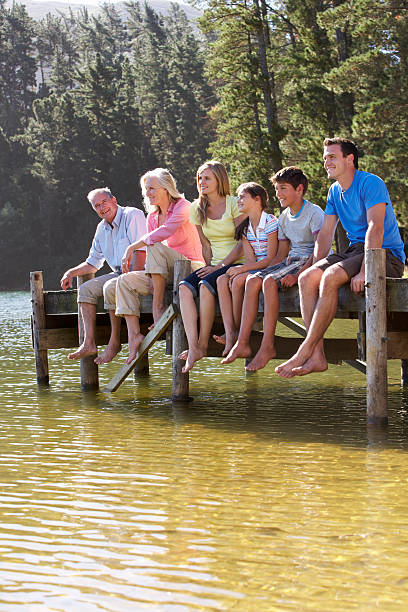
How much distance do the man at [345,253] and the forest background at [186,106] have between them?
16.2 meters

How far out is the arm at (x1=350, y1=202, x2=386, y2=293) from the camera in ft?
21.5

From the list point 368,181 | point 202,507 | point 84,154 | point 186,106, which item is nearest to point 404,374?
point 368,181

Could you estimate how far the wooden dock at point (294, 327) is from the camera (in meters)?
6.58

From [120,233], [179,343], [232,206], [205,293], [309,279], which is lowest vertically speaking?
[179,343]

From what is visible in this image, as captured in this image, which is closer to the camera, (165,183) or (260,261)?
(260,261)

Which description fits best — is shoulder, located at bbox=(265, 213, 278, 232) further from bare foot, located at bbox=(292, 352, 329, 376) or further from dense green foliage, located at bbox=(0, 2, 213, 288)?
dense green foliage, located at bbox=(0, 2, 213, 288)

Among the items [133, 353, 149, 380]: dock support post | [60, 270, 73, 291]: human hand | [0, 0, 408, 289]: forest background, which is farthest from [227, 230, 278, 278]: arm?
[0, 0, 408, 289]: forest background

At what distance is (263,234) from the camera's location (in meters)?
7.65

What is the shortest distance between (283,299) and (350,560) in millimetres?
3765

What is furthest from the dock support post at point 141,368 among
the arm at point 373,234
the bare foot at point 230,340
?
the arm at point 373,234

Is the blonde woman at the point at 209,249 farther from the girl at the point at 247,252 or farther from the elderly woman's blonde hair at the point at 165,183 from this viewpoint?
the elderly woman's blonde hair at the point at 165,183

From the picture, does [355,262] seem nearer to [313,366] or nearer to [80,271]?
[313,366]

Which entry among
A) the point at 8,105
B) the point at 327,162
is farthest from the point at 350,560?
the point at 8,105

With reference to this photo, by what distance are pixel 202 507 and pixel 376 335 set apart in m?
2.54
